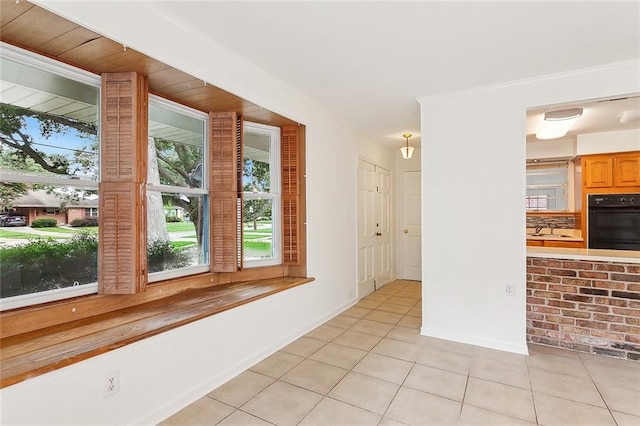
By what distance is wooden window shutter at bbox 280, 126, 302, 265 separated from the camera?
3525mm

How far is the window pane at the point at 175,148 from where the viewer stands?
2.62 meters

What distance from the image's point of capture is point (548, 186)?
554 cm

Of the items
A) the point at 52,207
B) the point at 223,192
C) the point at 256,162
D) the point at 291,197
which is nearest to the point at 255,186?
the point at 256,162

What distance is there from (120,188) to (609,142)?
623cm

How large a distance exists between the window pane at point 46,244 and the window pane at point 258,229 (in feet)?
4.42

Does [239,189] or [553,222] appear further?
[553,222]

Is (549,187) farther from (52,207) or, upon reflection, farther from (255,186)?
(52,207)

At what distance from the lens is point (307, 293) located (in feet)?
11.4

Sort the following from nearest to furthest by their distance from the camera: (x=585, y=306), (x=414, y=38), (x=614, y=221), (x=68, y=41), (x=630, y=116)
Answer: (x=68, y=41)
(x=414, y=38)
(x=585, y=306)
(x=630, y=116)
(x=614, y=221)

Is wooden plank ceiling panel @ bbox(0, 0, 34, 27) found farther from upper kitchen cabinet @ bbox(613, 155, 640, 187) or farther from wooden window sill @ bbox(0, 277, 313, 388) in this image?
upper kitchen cabinet @ bbox(613, 155, 640, 187)

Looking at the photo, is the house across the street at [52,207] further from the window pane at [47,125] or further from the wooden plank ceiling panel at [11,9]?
the wooden plank ceiling panel at [11,9]

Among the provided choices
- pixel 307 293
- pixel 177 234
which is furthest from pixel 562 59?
pixel 177 234

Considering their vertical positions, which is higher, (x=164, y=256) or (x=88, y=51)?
(x=88, y=51)

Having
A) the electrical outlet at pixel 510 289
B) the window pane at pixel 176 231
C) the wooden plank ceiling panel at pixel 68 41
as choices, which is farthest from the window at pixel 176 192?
the electrical outlet at pixel 510 289
